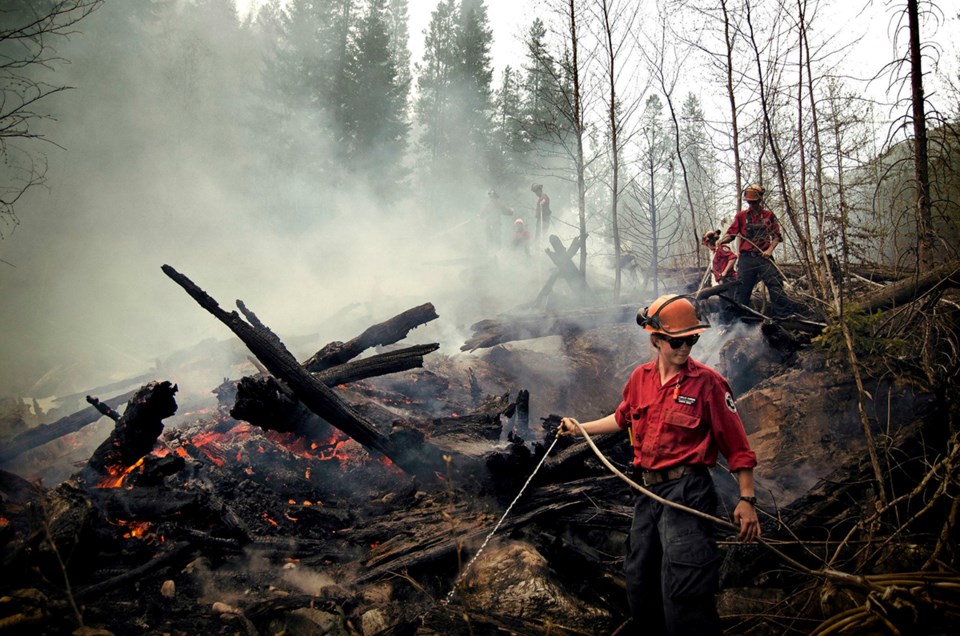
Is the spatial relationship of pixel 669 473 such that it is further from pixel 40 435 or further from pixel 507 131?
pixel 507 131

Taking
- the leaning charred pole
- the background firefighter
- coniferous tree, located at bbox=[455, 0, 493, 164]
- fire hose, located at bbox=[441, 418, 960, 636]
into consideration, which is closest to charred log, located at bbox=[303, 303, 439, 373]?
the leaning charred pole

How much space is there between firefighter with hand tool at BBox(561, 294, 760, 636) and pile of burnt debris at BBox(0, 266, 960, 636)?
385 mm

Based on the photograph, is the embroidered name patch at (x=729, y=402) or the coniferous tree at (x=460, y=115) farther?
the coniferous tree at (x=460, y=115)

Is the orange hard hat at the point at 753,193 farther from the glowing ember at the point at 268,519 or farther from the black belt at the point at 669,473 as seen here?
the glowing ember at the point at 268,519

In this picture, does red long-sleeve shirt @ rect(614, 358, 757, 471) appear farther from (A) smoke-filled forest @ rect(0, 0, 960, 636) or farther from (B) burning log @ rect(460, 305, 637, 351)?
(B) burning log @ rect(460, 305, 637, 351)

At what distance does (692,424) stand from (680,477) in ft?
1.07

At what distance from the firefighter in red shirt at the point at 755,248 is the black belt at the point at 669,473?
565 centimetres

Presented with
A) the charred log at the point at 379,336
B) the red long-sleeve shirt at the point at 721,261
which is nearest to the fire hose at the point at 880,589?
the charred log at the point at 379,336

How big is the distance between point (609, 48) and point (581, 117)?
7.86 ft

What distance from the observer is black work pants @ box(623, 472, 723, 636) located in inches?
94.0

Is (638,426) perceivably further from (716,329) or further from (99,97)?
(99,97)

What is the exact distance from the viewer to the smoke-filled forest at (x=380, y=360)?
3.29 metres

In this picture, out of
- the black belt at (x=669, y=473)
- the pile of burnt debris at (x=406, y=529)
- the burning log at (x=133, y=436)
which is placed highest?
the burning log at (x=133, y=436)

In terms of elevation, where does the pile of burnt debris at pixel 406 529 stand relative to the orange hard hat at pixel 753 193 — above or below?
below
